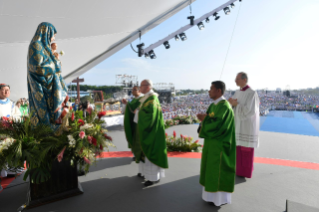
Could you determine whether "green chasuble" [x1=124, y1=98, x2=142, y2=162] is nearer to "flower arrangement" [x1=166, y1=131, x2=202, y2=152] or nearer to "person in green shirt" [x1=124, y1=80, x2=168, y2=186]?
"person in green shirt" [x1=124, y1=80, x2=168, y2=186]

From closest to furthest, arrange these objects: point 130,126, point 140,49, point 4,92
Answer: point 4,92
point 130,126
point 140,49

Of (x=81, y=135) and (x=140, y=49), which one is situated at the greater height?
(x=140, y=49)

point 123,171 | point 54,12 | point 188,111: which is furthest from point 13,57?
point 188,111

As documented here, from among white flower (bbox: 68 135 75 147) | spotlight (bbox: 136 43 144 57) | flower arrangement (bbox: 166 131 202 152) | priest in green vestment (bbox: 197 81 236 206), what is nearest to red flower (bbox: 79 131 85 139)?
white flower (bbox: 68 135 75 147)

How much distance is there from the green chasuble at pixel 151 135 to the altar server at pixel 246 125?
1.76 metres

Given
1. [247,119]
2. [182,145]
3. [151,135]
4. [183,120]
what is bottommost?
[182,145]

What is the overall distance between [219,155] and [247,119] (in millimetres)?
1700

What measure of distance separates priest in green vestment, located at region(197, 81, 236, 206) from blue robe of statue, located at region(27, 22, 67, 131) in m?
2.51

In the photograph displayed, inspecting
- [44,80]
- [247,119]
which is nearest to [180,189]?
[247,119]

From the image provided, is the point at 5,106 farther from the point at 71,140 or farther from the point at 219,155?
the point at 219,155

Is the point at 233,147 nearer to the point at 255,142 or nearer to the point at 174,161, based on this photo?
the point at 255,142

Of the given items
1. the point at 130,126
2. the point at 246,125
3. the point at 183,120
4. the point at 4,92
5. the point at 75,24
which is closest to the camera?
the point at 4,92

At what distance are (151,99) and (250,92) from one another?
2.20 meters

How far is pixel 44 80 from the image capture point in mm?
3207
